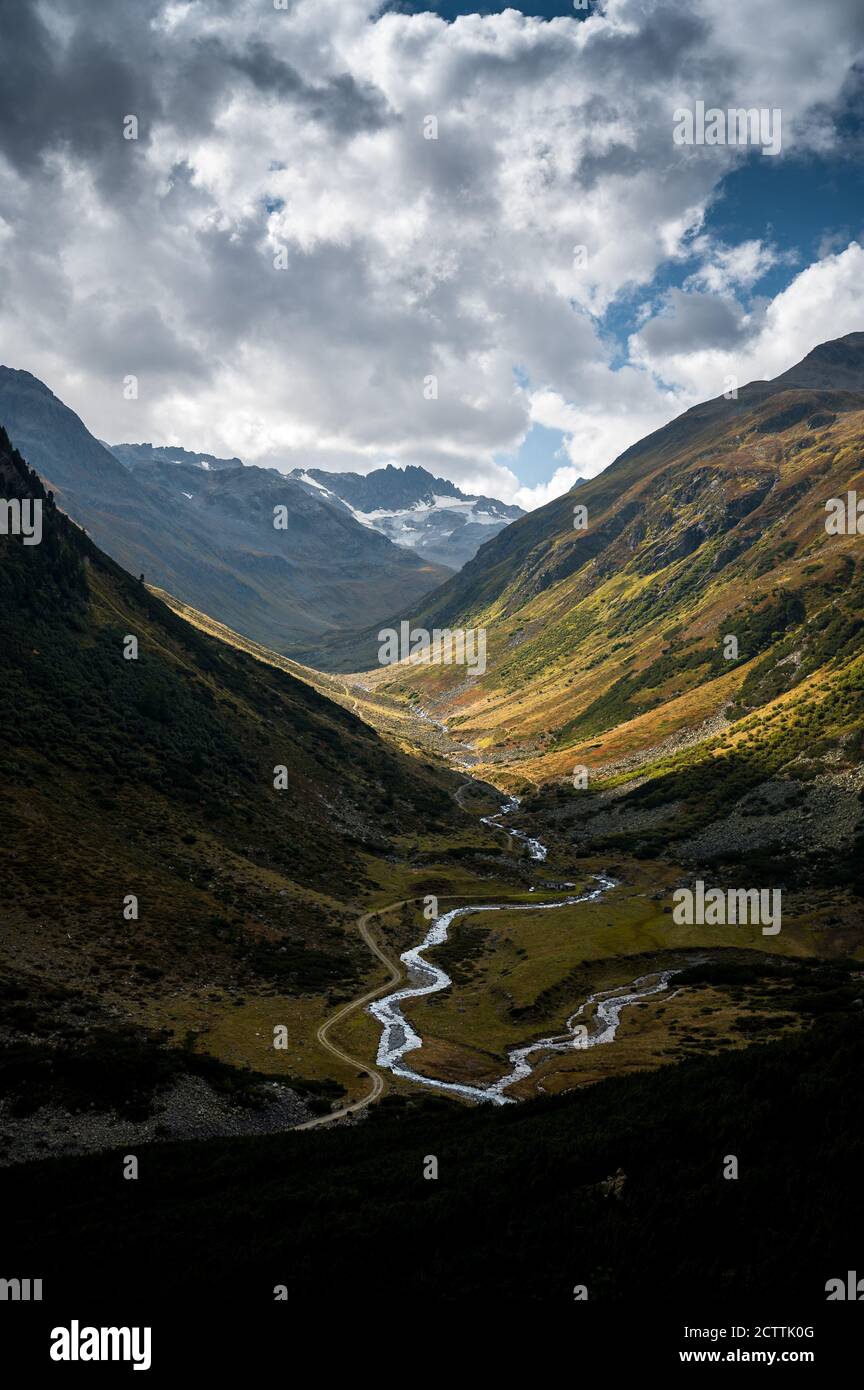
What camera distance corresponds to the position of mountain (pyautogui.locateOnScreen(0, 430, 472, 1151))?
4903 centimetres

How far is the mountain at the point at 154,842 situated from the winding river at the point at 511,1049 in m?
5.61

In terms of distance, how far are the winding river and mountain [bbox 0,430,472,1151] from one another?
18.4 feet

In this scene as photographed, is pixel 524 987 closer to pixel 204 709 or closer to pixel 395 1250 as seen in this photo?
pixel 395 1250

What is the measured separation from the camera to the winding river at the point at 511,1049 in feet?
176

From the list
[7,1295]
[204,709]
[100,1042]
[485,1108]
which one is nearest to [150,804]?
[204,709]

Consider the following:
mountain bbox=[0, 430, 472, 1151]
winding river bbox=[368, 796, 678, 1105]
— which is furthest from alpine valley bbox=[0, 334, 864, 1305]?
winding river bbox=[368, 796, 678, 1105]

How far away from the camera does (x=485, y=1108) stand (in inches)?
1741

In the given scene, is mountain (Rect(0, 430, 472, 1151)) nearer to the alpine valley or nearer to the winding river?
the alpine valley

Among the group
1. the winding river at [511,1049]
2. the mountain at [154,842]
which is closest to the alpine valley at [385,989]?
the mountain at [154,842]

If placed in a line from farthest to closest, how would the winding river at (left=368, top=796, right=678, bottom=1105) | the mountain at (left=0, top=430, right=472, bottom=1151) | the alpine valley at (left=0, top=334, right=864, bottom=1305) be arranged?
the winding river at (left=368, top=796, right=678, bottom=1105)
the mountain at (left=0, top=430, right=472, bottom=1151)
the alpine valley at (left=0, top=334, right=864, bottom=1305)

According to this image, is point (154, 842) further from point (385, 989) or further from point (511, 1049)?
point (511, 1049)

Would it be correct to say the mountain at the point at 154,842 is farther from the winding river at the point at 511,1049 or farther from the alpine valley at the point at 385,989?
the winding river at the point at 511,1049
